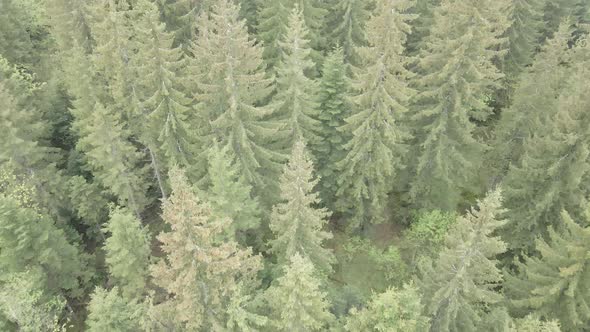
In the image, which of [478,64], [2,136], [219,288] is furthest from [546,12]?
[2,136]

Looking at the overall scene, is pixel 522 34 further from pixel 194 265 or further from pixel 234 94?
pixel 194 265

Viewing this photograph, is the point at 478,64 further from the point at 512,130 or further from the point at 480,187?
the point at 480,187

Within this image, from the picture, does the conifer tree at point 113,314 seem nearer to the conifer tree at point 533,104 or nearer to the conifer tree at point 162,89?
the conifer tree at point 162,89

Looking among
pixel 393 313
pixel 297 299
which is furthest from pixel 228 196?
pixel 393 313

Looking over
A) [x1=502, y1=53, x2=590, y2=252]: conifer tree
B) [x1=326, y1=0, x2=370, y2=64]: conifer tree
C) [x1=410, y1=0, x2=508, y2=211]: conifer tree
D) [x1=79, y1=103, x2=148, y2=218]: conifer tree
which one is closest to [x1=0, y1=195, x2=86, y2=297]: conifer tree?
[x1=79, y1=103, x2=148, y2=218]: conifer tree

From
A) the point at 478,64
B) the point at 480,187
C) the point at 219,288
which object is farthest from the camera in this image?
the point at 480,187

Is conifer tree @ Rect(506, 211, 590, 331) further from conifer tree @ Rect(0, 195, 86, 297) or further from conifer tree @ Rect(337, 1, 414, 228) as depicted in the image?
conifer tree @ Rect(0, 195, 86, 297)
